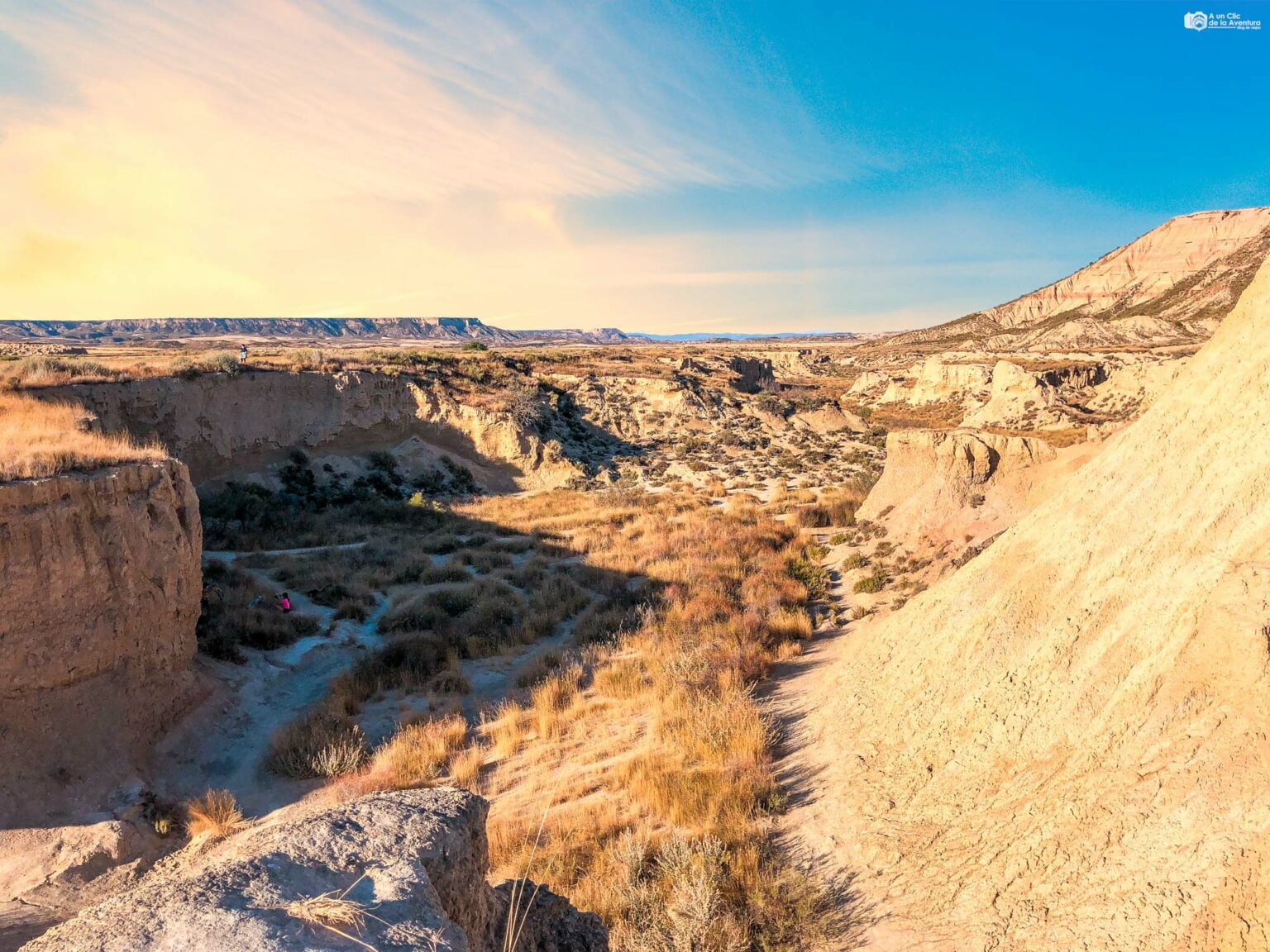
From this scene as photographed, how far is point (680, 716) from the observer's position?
769 centimetres

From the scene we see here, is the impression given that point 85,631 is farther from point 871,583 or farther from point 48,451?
point 871,583

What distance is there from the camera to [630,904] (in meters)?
4.76

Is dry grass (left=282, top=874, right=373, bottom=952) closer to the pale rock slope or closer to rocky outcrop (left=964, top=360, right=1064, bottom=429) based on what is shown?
the pale rock slope

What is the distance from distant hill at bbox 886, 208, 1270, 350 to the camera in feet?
252

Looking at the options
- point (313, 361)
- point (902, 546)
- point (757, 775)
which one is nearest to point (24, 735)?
point (757, 775)

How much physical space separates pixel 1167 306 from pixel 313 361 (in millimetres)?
112361

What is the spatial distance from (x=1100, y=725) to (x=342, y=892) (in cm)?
557

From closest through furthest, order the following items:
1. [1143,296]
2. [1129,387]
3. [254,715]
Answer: [254,715] < [1129,387] < [1143,296]

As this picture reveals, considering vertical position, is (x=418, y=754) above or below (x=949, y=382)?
below

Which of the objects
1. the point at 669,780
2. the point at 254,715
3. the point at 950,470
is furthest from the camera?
the point at 950,470

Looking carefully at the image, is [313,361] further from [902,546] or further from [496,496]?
[902,546]

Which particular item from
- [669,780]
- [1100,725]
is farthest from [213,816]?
[1100,725]

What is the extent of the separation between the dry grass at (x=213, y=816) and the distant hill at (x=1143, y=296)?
8663 cm

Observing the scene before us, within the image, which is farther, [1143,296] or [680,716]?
[1143,296]
